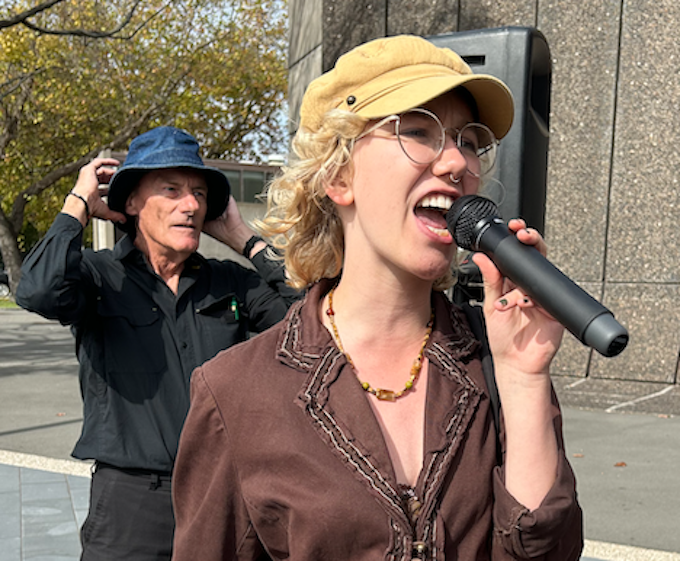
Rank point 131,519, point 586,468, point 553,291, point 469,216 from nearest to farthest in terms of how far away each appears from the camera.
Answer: point 553,291
point 469,216
point 131,519
point 586,468

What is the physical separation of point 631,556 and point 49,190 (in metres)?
30.2

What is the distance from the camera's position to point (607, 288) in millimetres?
7508

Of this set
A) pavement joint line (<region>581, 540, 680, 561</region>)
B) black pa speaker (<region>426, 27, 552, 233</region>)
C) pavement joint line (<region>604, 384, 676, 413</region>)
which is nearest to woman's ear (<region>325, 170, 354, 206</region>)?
black pa speaker (<region>426, 27, 552, 233</region>)

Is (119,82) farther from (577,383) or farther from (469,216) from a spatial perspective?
(469,216)

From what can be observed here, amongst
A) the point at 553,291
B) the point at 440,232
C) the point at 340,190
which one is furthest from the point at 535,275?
the point at 340,190

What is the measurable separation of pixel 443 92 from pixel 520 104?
2.01m

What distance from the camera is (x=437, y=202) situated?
4.92 ft

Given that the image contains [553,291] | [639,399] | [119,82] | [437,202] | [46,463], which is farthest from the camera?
[119,82]

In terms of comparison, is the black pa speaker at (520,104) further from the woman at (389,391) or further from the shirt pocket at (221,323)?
the woman at (389,391)

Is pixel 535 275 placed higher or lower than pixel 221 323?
higher

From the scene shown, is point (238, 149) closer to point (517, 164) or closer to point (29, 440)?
point (29, 440)

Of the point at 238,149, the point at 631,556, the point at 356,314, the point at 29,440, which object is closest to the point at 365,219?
the point at 356,314

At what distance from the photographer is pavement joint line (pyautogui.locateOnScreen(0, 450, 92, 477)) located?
6148mm

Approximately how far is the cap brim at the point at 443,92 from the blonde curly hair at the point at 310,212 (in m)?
0.11
